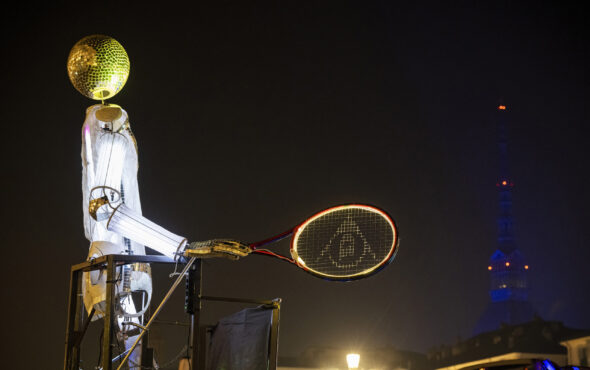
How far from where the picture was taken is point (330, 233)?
7445 mm

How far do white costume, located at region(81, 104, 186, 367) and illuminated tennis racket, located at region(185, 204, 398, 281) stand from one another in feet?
3.16

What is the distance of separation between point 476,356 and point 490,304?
57.4 metres

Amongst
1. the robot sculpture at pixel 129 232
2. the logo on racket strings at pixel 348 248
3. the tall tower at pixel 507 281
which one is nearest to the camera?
the robot sculpture at pixel 129 232

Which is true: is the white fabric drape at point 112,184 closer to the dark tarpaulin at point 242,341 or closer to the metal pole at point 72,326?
the metal pole at point 72,326

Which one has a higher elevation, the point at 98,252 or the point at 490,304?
the point at 490,304

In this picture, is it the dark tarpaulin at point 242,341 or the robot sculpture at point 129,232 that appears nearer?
the robot sculpture at point 129,232

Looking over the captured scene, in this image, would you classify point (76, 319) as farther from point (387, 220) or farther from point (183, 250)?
point (387, 220)

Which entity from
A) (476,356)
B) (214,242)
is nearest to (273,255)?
(214,242)

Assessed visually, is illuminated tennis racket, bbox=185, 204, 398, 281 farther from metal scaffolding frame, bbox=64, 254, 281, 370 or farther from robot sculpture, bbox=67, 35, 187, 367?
robot sculpture, bbox=67, 35, 187, 367

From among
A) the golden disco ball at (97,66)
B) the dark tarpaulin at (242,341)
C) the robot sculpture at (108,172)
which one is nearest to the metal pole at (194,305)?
the dark tarpaulin at (242,341)

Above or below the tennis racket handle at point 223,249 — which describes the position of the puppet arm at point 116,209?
above

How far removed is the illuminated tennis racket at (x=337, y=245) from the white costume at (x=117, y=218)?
0.96 meters

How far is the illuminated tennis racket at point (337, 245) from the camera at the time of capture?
6832 millimetres

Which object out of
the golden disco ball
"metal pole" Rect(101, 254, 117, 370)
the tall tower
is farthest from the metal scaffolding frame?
the tall tower
